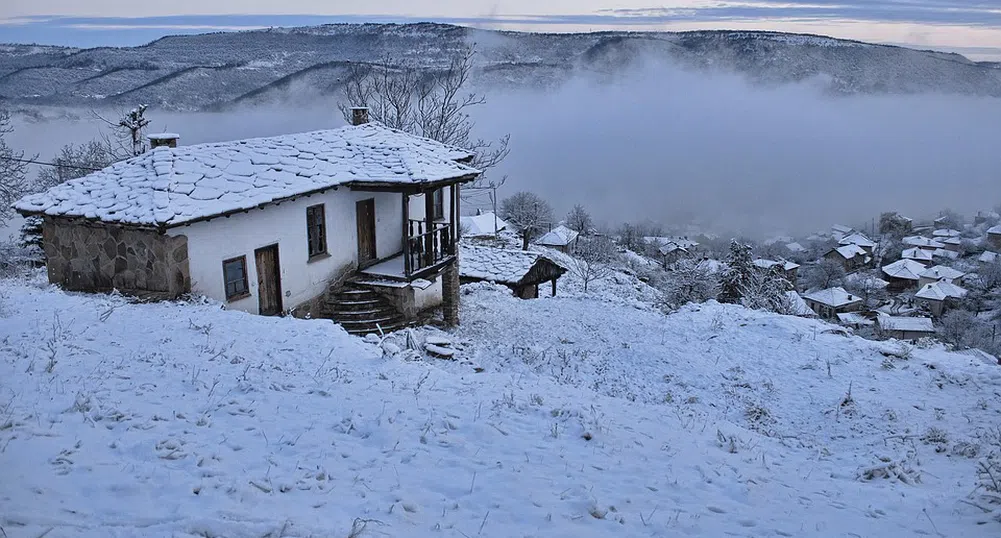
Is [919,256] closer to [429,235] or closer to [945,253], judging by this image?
[945,253]

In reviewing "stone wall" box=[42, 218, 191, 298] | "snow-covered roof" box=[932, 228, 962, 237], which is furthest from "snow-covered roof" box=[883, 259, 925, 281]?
"stone wall" box=[42, 218, 191, 298]

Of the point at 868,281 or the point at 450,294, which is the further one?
the point at 868,281

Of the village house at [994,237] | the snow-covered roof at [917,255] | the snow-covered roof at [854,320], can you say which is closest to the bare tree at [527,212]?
the snow-covered roof at [854,320]

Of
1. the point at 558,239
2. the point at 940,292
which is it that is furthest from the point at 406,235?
the point at 940,292

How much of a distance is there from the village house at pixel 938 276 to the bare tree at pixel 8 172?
76826 millimetres

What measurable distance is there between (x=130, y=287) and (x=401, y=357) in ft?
22.0

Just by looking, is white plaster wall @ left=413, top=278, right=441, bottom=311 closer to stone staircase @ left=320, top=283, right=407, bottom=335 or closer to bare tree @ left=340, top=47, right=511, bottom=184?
stone staircase @ left=320, top=283, right=407, bottom=335

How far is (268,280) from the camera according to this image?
15406mm

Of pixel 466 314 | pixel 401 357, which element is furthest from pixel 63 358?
pixel 466 314

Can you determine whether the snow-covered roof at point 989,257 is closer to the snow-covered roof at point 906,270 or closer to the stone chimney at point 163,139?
the snow-covered roof at point 906,270

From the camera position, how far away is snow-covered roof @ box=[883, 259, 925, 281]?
6944cm

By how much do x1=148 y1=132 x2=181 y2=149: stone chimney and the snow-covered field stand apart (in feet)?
14.5

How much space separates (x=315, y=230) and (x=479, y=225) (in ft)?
146

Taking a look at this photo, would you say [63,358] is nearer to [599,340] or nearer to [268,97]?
[599,340]
